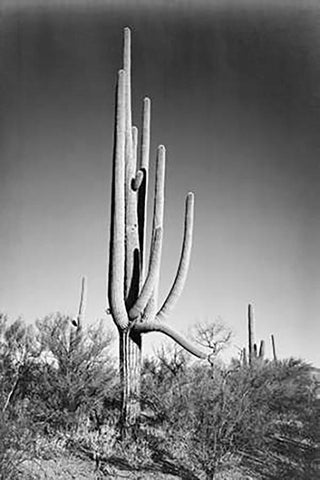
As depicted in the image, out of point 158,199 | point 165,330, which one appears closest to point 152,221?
point 158,199

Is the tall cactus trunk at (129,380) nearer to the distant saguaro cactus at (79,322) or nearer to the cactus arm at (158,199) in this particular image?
the distant saguaro cactus at (79,322)

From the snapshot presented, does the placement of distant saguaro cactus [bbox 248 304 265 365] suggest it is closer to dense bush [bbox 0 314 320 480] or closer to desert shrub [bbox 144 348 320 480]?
desert shrub [bbox 144 348 320 480]

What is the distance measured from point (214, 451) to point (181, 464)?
0.30 m

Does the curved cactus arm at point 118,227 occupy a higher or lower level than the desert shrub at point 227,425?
higher

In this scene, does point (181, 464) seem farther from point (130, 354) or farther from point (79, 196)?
point (79, 196)

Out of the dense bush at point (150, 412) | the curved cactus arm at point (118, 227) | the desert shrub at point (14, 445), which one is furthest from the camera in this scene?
the curved cactus arm at point (118, 227)

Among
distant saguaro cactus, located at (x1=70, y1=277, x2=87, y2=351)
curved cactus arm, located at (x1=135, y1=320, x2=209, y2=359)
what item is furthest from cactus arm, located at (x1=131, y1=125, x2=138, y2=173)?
curved cactus arm, located at (x1=135, y1=320, x2=209, y2=359)

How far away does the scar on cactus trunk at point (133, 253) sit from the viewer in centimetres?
507

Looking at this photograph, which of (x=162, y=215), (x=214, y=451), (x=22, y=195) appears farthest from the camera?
(x=162, y=215)

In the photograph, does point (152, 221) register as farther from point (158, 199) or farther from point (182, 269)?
point (182, 269)

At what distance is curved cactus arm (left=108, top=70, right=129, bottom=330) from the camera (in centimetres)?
502

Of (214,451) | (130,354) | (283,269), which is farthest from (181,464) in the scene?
(283,269)

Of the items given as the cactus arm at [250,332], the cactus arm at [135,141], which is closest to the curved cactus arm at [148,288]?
the cactus arm at [250,332]

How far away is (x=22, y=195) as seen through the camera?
4.04 meters
